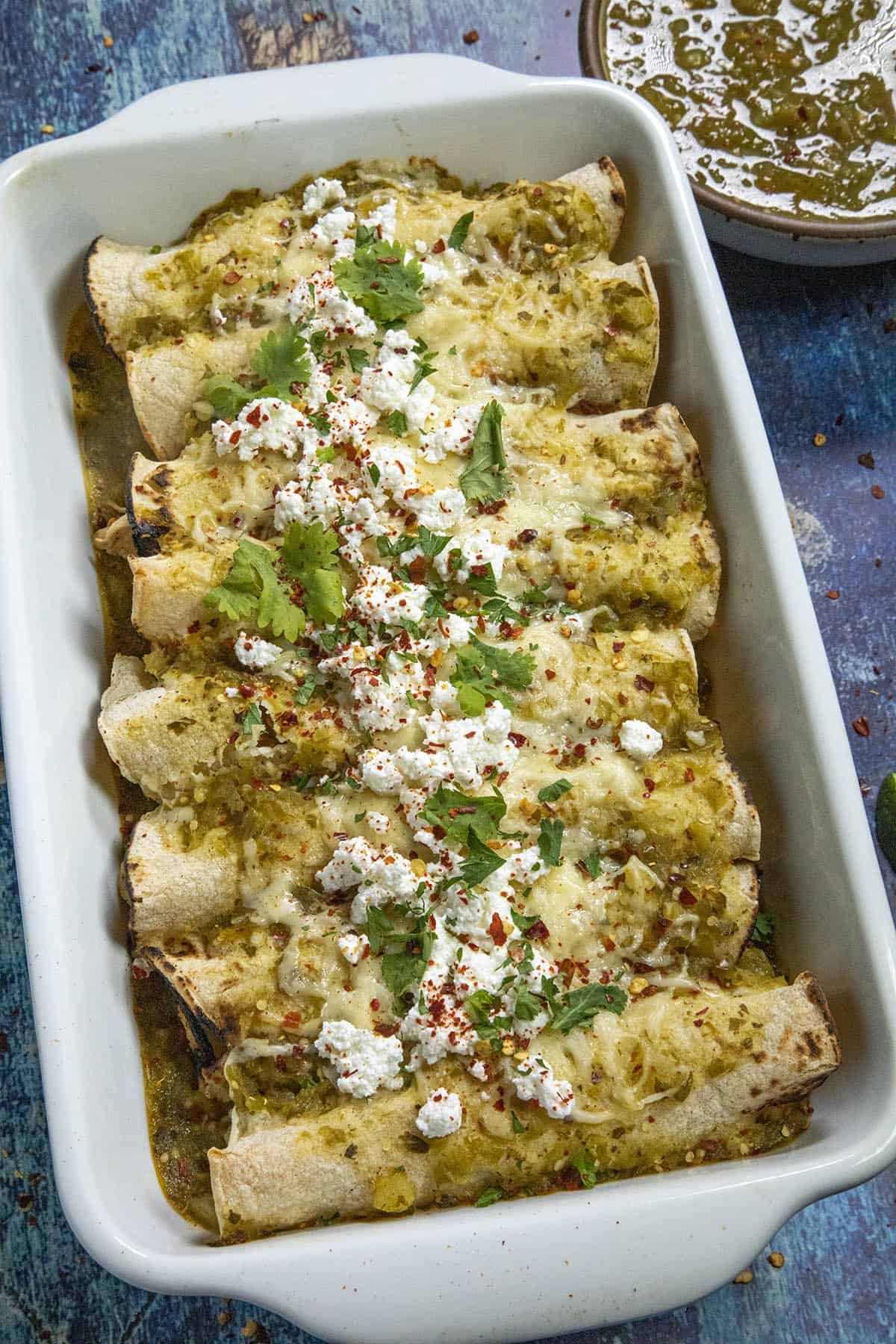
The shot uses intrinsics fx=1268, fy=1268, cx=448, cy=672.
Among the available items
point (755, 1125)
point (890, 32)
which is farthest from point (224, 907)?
point (890, 32)

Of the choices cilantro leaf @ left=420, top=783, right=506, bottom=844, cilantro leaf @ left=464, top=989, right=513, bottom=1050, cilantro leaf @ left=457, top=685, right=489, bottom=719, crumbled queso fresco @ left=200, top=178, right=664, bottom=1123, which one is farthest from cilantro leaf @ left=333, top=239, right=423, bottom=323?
cilantro leaf @ left=464, top=989, right=513, bottom=1050

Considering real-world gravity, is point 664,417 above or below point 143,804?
above

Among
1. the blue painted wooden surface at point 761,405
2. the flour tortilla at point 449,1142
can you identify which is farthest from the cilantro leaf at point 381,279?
the flour tortilla at point 449,1142

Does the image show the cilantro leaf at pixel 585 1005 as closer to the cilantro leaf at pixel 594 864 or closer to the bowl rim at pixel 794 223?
the cilantro leaf at pixel 594 864

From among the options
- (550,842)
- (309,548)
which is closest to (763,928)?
(550,842)

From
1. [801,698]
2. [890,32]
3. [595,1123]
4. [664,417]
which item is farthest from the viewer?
[890,32]

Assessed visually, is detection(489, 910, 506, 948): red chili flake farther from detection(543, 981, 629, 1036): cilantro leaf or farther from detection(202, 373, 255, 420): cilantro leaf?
detection(202, 373, 255, 420): cilantro leaf

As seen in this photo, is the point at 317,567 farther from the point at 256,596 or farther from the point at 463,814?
the point at 463,814

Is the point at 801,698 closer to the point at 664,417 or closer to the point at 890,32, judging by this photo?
the point at 664,417
